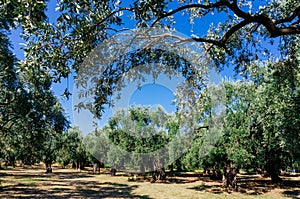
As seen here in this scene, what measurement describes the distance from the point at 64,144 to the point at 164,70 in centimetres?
4368

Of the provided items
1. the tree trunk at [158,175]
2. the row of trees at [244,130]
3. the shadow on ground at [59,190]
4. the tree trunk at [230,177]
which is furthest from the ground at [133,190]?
the tree trunk at [158,175]

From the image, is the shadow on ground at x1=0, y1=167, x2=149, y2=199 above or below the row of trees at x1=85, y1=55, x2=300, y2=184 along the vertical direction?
below

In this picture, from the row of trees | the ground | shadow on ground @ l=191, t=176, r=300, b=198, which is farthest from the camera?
shadow on ground @ l=191, t=176, r=300, b=198

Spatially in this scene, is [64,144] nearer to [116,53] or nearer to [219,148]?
[219,148]

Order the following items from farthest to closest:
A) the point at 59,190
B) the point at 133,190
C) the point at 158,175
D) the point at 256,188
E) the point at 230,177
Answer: the point at 158,175
the point at 256,188
the point at 230,177
the point at 133,190
the point at 59,190

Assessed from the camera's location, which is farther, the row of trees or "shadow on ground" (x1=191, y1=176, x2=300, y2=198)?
"shadow on ground" (x1=191, y1=176, x2=300, y2=198)

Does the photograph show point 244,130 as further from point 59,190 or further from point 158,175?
point 158,175

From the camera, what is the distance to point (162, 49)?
612cm

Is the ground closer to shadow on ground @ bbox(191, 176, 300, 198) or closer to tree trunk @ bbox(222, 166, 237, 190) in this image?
shadow on ground @ bbox(191, 176, 300, 198)

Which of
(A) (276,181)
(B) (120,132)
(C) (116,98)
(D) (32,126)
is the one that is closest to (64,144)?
(D) (32,126)

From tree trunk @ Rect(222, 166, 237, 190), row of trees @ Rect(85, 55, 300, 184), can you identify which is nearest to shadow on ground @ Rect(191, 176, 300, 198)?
tree trunk @ Rect(222, 166, 237, 190)

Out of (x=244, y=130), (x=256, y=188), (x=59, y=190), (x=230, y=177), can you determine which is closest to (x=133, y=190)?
(x=59, y=190)

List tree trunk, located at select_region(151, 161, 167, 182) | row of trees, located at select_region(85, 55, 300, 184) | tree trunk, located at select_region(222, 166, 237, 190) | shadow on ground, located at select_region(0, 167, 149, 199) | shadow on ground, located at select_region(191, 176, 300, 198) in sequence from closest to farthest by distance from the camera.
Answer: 1. row of trees, located at select_region(85, 55, 300, 184)
2. shadow on ground, located at select_region(0, 167, 149, 199)
3. shadow on ground, located at select_region(191, 176, 300, 198)
4. tree trunk, located at select_region(222, 166, 237, 190)
5. tree trunk, located at select_region(151, 161, 167, 182)

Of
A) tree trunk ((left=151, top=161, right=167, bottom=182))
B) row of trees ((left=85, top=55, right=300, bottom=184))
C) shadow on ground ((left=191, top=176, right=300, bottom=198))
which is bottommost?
shadow on ground ((left=191, top=176, right=300, bottom=198))
